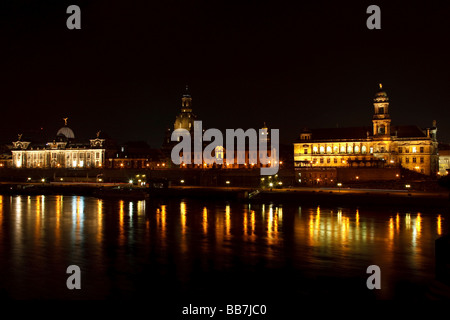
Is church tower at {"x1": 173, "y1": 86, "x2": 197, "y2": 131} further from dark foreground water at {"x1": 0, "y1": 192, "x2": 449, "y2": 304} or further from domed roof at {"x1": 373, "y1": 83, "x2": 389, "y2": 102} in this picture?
dark foreground water at {"x1": 0, "y1": 192, "x2": 449, "y2": 304}

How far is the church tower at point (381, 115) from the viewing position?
87312 millimetres

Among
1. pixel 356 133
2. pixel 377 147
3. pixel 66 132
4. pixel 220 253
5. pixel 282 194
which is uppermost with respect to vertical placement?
pixel 66 132

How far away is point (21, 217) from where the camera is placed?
50.0m

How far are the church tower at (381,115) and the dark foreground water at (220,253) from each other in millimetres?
38701

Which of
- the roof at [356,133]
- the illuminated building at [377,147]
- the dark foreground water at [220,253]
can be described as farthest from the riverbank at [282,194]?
the roof at [356,133]

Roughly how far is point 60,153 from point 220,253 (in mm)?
118495

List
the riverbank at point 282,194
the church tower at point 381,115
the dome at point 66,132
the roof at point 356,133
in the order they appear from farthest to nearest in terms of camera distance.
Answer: the dome at point 66,132, the roof at point 356,133, the church tower at point 381,115, the riverbank at point 282,194

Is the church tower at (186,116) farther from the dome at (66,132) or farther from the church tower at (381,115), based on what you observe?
the church tower at (381,115)

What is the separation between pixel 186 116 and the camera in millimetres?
135500

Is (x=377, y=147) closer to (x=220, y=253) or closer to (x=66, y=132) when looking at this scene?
(x=220, y=253)

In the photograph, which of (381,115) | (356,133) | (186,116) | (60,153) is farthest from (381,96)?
(60,153)

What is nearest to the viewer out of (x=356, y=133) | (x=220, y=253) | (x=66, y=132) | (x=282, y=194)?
(x=220, y=253)
